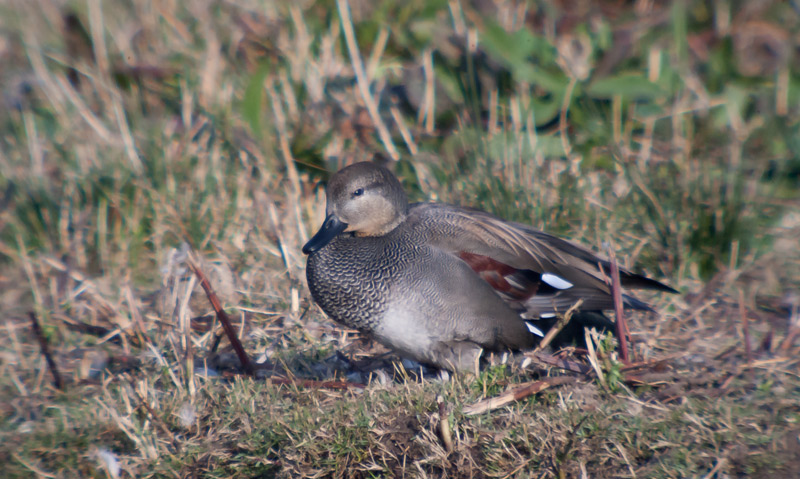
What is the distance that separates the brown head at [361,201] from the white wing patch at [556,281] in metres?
0.64

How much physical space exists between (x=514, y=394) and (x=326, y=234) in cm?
96

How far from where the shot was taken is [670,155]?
4.36m

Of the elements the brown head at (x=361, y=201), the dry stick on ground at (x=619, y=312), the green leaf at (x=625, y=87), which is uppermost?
the green leaf at (x=625, y=87)

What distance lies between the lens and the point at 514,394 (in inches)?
98.3

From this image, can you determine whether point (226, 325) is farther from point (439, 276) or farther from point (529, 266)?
point (529, 266)

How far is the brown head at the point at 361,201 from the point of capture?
301 centimetres

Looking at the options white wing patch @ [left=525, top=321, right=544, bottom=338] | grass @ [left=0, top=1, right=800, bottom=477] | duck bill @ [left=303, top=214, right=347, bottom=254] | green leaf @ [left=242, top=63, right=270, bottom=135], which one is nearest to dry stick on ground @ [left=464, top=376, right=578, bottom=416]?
grass @ [left=0, top=1, right=800, bottom=477]

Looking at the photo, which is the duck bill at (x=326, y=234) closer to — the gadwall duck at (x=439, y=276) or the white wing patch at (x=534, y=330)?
the gadwall duck at (x=439, y=276)

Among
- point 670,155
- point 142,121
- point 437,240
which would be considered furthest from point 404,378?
point 142,121

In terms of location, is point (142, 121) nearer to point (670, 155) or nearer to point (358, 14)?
point (358, 14)

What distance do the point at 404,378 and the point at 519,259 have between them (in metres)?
0.62

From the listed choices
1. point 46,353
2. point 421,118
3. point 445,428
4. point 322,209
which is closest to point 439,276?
point 445,428

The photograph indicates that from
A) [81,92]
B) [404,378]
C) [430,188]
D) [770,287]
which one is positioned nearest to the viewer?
→ [404,378]

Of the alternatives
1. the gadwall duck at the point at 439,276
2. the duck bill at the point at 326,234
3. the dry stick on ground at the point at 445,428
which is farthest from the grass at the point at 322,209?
the duck bill at the point at 326,234
